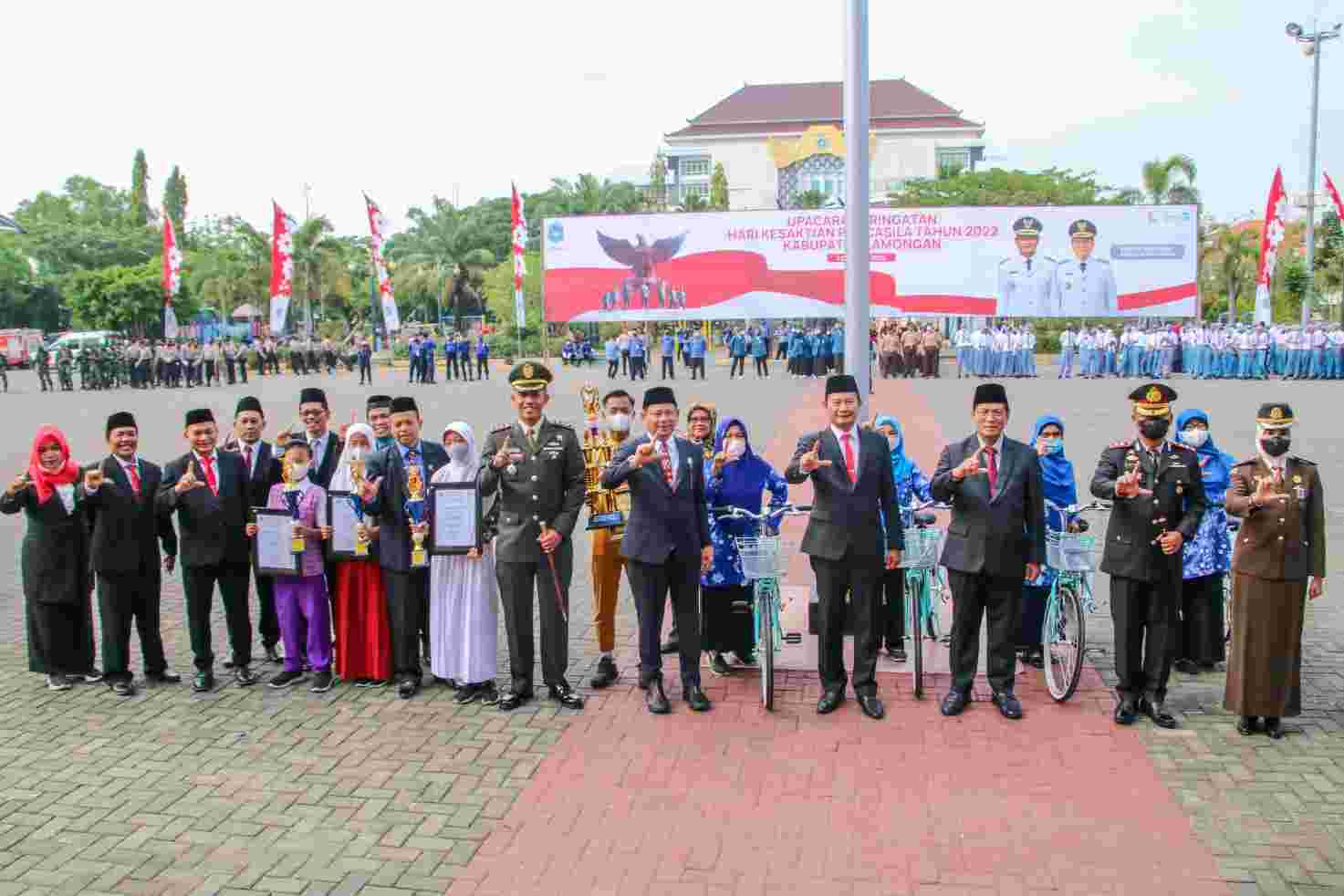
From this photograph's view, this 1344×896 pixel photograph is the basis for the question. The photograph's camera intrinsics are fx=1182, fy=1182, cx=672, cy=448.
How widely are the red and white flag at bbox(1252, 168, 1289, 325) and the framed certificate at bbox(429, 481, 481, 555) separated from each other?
1242 inches

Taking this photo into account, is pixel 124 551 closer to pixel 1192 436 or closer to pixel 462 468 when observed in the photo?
pixel 462 468

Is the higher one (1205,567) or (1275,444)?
(1275,444)

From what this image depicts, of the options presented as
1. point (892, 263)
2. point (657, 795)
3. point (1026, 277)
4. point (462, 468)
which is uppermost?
point (892, 263)

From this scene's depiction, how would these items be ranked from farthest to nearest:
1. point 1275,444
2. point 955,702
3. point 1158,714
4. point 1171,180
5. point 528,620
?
point 1171,180 → point 528,620 → point 955,702 → point 1158,714 → point 1275,444

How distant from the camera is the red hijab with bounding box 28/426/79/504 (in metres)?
7.35

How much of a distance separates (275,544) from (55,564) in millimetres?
1432

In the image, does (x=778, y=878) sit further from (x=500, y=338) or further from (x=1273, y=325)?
(x=500, y=338)

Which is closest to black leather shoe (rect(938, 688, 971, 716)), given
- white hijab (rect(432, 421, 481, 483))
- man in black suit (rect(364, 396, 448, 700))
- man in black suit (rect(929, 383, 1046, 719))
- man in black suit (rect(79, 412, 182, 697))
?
man in black suit (rect(929, 383, 1046, 719))

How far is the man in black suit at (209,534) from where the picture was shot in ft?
24.1

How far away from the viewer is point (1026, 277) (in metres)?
35.0

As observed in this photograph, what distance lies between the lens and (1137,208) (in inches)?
1371

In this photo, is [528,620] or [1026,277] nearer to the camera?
[528,620]

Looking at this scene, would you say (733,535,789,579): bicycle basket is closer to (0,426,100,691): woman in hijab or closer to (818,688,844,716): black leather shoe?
(818,688,844,716): black leather shoe

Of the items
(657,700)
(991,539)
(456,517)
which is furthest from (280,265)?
(991,539)
